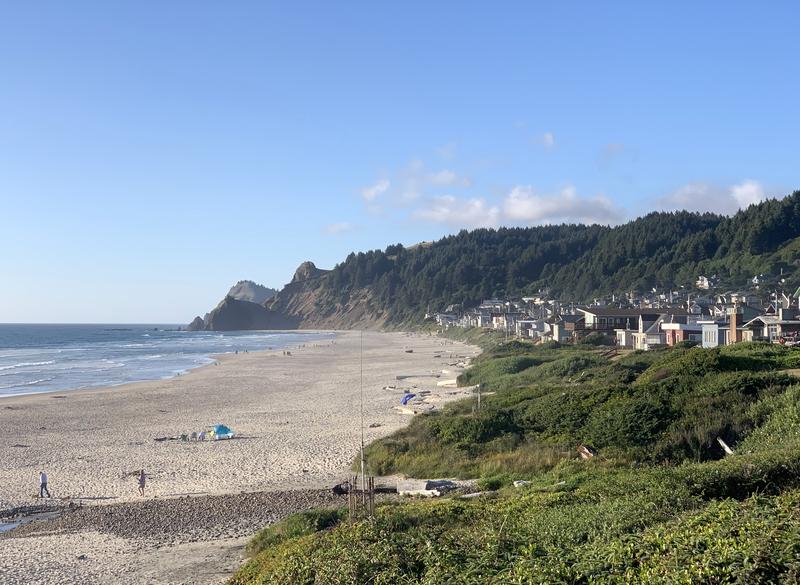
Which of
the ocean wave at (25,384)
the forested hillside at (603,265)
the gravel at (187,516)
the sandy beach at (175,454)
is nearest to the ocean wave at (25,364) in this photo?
the ocean wave at (25,384)

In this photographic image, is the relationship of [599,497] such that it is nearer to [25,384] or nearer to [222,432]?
[222,432]

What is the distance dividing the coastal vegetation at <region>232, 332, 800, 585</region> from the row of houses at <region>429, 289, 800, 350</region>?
1838cm

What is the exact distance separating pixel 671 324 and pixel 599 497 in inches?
1667

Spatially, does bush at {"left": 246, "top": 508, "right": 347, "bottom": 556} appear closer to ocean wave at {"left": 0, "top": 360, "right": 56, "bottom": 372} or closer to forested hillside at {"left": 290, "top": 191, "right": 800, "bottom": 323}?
ocean wave at {"left": 0, "top": 360, "right": 56, "bottom": 372}

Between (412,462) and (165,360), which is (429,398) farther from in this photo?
(165,360)

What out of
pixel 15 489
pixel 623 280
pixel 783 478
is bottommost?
pixel 15 489

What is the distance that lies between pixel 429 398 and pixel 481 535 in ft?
95.5

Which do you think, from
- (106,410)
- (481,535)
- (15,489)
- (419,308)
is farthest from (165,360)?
(419,308)

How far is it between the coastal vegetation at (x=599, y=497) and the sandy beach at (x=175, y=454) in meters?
2.38

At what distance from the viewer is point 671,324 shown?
50594mm

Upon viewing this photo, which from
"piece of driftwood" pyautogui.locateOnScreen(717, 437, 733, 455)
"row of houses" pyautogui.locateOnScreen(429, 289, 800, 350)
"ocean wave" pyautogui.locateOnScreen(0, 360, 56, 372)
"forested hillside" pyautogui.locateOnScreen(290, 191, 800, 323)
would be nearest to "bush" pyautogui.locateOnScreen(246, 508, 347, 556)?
"piece of driftwood" pyautogui.locateOnScreen(717, 437, 733, 455)

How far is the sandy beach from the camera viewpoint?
1407 centimetres

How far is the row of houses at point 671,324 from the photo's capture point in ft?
141

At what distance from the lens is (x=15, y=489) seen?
21.1 m
